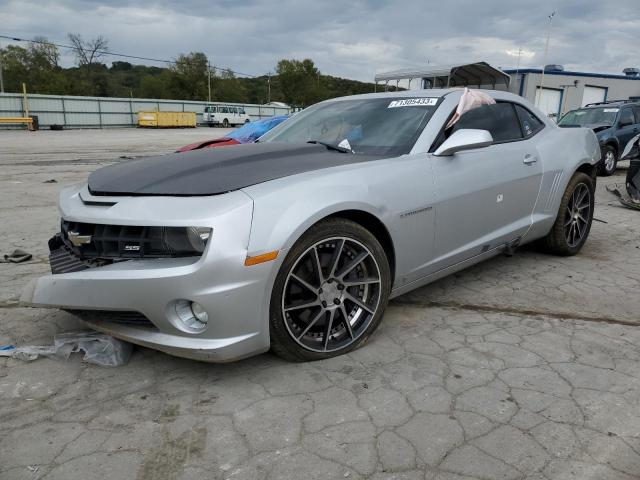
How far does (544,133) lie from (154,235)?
10.8ft

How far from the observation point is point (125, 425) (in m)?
2.12

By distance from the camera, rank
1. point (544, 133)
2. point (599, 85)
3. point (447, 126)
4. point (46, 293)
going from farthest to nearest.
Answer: point (599, 85) → point (544, 133) → point (447, 126) → point (46, 293)

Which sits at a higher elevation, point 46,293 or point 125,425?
point 46,293

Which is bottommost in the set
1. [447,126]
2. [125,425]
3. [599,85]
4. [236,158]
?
[125,425]

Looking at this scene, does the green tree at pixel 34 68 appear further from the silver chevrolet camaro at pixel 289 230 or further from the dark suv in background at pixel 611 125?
the silver chevrolet camaro at pixel 289 230

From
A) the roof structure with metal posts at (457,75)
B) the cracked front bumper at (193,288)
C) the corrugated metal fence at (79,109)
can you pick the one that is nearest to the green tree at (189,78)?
the corrugated metal fence at (79,109)

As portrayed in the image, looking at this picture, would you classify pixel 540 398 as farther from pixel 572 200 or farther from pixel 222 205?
pixel 572 200

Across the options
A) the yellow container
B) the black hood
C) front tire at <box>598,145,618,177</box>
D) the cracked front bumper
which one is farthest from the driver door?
the yellow container

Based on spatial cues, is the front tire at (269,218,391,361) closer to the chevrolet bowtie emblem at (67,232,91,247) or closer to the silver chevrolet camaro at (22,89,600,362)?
the silver chevrolet camaro at (22,89,600,362)

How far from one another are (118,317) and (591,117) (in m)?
12.7

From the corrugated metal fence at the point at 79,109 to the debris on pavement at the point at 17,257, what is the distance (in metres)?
36.0

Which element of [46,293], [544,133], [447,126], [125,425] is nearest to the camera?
[125,425]

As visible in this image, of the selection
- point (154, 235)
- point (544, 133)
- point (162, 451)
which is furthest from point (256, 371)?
point (544, 133)

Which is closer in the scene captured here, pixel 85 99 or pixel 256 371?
pixel 256 371
